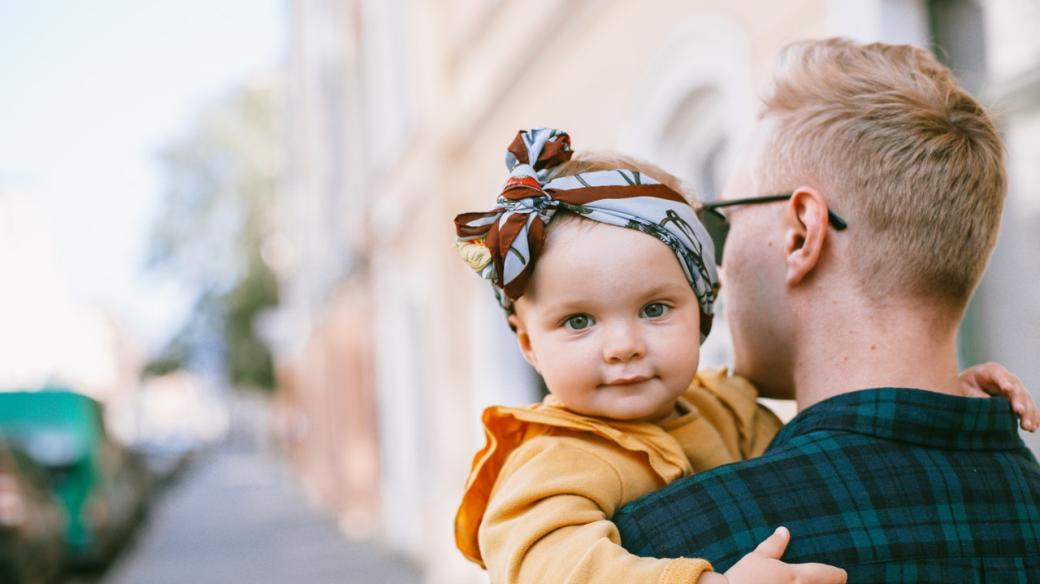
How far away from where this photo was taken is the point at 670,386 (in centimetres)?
176

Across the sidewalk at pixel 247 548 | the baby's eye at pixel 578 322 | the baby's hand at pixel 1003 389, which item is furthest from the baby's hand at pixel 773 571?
the sidewalk at pixel 247 548

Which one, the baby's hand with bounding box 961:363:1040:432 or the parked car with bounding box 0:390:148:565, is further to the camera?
the parked car with bounding box 0:390:148:565

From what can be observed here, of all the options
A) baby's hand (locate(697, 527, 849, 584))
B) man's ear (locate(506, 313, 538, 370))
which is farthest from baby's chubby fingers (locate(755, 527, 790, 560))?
man's ear (locate(506, 313, 538, 370))

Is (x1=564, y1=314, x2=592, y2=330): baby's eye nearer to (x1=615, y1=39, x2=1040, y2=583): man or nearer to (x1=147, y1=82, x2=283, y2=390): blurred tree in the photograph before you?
(x1=615, y1=39, x2=1040, y2=583): man

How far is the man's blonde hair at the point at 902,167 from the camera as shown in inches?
69.0

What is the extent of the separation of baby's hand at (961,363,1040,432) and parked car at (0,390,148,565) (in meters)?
12.1

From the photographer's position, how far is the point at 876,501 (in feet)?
5.24

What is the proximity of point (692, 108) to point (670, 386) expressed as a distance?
397 centimetres

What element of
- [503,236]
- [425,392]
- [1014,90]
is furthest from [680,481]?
[425,392]

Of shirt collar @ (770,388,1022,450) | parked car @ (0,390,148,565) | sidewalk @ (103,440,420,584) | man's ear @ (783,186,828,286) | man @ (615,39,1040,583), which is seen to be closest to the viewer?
man @ (615,39,1040,583)

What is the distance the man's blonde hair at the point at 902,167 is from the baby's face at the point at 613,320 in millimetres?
287

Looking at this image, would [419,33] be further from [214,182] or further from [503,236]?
[214,182]

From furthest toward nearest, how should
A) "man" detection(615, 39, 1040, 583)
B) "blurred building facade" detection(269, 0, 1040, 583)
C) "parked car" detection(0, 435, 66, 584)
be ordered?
"parked car" detection(0, 435, 66, 584), "blurred building facade" detection(269, 0, 1040, 583), "man" detection(615, 39, 1040, 583)

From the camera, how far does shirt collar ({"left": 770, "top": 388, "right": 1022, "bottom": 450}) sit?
169 cm
